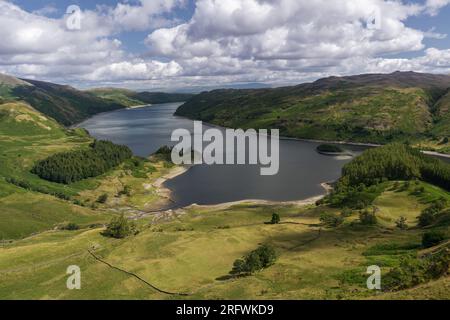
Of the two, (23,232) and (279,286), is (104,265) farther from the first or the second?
(23,232)

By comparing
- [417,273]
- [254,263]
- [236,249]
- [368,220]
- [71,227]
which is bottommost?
[71,227]

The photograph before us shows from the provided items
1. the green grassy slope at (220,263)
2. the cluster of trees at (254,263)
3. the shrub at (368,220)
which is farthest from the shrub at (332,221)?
the cluster of trees at (254,263)

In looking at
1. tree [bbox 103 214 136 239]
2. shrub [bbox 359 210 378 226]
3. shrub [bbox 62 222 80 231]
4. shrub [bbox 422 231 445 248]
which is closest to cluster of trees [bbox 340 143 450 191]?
shrub [bbox 359 210 378 226]

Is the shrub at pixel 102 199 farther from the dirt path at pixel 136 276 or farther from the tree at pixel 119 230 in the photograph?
the dirt path at pixel 136 276

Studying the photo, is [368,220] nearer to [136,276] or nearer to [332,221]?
[332,221]

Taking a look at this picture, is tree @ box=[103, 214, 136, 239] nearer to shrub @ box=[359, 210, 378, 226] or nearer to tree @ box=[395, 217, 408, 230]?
shrub @ box=[359, 210, 378, 226]

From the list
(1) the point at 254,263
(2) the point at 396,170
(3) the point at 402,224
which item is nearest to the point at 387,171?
(2) the point at 396,170
